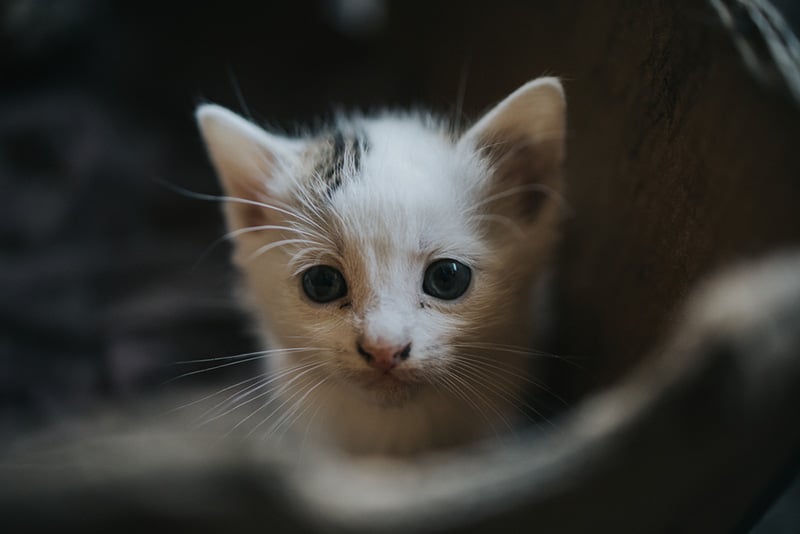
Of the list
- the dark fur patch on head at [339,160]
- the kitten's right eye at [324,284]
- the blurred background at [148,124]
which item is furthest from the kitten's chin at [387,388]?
the blurred background at [148,124]

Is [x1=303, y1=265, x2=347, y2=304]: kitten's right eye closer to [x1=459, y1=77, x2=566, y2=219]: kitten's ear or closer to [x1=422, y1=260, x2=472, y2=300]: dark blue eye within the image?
A: [x1=422, y1=260, x2=472, y2=300]: dark blue eye

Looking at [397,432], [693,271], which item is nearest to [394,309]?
[397,432]

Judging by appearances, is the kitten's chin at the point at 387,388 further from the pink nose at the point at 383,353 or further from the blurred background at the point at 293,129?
the blurred background at the point at 293,129

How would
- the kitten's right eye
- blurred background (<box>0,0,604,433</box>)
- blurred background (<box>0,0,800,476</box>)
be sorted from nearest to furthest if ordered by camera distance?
blurred background (<box>0,0,800,476</box>), the kitten's right eye, blurred background (<box>0,0,604,433</box>)

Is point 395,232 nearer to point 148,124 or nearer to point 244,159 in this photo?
point 244,159

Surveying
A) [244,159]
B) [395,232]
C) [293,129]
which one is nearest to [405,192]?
[395,232]

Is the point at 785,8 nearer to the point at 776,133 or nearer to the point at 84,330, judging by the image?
the point at 776,133

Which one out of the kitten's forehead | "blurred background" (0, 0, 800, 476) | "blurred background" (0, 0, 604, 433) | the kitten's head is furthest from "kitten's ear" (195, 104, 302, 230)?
"blurred background" (0, 0, 604, 433)
